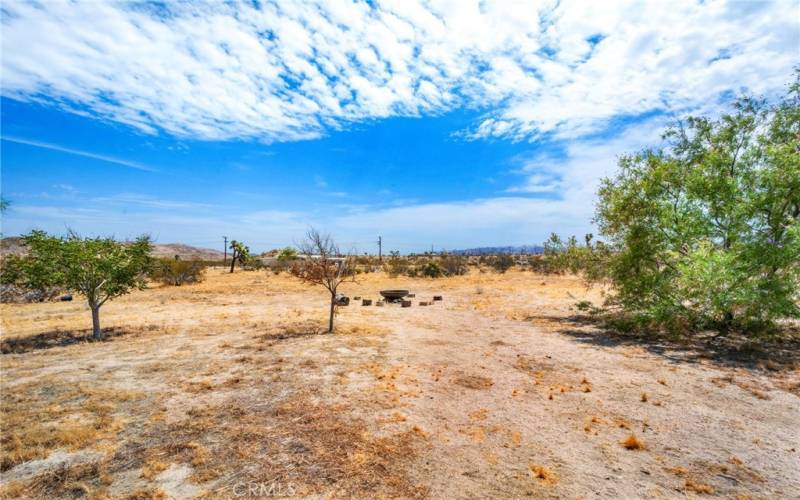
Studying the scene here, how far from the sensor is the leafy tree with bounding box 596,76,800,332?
9.51m

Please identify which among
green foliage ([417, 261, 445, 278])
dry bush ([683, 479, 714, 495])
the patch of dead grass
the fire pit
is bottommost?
dry bush ([683, 479, 714, 495])

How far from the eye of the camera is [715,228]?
1112 cm

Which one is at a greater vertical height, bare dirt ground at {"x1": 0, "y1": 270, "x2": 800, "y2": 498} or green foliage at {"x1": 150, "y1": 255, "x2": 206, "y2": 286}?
green foliage at {"x1": 150, "y1": 255, "x2": 206, "y2": 286}

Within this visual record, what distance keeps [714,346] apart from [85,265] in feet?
63.0

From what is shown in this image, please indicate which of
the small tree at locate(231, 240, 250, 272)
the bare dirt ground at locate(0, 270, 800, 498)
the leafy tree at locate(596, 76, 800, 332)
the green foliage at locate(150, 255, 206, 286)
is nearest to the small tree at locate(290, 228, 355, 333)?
the bare dirt ground at locate(0, 270, 800, 498)

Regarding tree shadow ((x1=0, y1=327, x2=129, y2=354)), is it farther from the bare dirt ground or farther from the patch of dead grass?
the patch of dead grass

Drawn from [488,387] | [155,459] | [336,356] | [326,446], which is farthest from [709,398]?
[155,459]

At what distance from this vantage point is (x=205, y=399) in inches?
278

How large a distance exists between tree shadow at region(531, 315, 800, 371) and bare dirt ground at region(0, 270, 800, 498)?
11cm

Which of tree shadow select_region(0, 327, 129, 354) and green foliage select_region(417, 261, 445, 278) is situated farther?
green foliage select_region(417, 261, 445, 278)

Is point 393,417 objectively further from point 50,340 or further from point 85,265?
point 50,340

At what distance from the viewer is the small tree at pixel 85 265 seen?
11547 mm

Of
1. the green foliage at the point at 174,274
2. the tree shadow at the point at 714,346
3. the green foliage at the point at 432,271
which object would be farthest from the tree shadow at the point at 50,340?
the green foliage at the point at 432,271

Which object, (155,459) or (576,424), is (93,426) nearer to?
(155,459)
